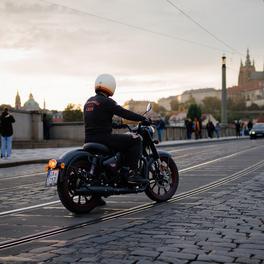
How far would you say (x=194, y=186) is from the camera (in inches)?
Result: 392

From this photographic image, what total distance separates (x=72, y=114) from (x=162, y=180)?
92.0m

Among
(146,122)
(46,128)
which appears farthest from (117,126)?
(46,128)

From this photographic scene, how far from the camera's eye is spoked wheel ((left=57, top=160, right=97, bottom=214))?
6.68m

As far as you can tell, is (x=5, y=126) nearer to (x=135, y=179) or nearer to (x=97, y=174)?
(x=135, y=179)

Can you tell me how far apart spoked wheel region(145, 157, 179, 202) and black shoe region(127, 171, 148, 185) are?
264mm

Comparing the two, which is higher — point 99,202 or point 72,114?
point 72,114

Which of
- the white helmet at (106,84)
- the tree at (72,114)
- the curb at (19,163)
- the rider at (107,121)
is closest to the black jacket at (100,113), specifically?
the rider at (107,121)

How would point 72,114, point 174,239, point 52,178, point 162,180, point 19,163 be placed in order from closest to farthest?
point 174,239, point 52,178, point 162,180, point 19,163, point 72,114

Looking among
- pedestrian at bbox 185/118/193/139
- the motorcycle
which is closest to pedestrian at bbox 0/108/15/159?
the motorcycle

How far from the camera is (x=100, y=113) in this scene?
713cm

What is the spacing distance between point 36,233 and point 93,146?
165 cm

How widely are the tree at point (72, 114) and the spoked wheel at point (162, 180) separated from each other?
277ft

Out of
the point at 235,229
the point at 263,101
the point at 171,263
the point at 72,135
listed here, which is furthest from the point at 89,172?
the point at 263,101

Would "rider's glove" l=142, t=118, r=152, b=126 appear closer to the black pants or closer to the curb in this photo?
the black pants
